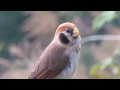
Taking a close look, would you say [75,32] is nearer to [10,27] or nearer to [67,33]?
[67,33]

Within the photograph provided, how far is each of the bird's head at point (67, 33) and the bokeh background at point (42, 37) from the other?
7.53ft

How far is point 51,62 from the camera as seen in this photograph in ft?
4.42

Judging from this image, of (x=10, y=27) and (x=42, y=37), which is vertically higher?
(x=10, y=27)

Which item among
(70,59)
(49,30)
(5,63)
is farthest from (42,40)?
(70,59)

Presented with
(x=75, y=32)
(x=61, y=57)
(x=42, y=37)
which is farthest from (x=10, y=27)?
(x=75, y=32)

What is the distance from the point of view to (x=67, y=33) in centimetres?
131

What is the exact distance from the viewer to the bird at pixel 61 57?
4.24 ft

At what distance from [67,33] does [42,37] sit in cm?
346

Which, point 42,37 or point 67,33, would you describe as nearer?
point 67,33

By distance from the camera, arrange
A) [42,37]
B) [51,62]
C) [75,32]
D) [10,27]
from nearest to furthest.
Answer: [75,32]
[51,62]
[42,37]
[10,27]

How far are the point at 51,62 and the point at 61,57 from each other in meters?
0.05

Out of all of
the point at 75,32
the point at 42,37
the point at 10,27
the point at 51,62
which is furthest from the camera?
the point at 10,27

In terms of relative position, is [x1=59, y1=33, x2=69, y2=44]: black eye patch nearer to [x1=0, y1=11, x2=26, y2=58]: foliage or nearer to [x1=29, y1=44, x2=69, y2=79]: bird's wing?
[x1=29, y1=44, x2=69, y2=79]: bird's wing

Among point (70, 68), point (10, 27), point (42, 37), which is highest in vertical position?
point (10, 27)
